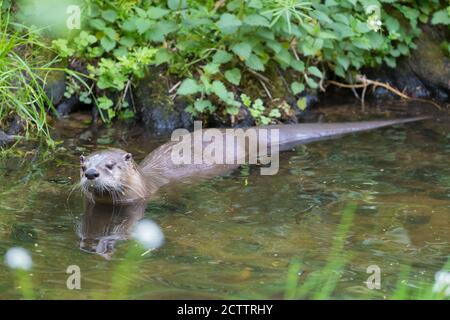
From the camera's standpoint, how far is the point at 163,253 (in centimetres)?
338

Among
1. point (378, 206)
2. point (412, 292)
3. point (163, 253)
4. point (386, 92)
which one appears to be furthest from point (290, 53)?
point (412, 292)

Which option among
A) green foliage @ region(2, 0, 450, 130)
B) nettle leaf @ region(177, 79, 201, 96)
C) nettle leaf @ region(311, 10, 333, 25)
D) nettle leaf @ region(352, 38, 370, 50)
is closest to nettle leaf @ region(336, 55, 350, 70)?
green foliage @ region(2, 0, 450, 130)

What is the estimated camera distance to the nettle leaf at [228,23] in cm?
523

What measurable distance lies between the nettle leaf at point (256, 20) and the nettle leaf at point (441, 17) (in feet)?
5.00

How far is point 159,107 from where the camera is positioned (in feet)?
18.6

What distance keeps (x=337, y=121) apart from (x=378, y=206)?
1.91m

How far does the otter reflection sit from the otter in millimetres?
85

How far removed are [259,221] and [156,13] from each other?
212 centimetres

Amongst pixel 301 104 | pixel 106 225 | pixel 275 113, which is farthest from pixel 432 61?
pixel 106 225

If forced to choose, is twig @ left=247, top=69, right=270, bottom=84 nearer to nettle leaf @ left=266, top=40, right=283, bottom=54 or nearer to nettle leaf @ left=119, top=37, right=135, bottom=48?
nettle leaf @ left=266, top=40, right=283, bottom=54

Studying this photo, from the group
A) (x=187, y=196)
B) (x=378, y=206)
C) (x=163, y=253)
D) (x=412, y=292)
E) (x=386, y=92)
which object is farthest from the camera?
(x=386, y=92)

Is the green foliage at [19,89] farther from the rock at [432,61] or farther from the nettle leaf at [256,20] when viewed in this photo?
the rock at [432,61]

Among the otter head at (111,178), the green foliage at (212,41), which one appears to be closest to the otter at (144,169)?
the otter head at (111,178)
